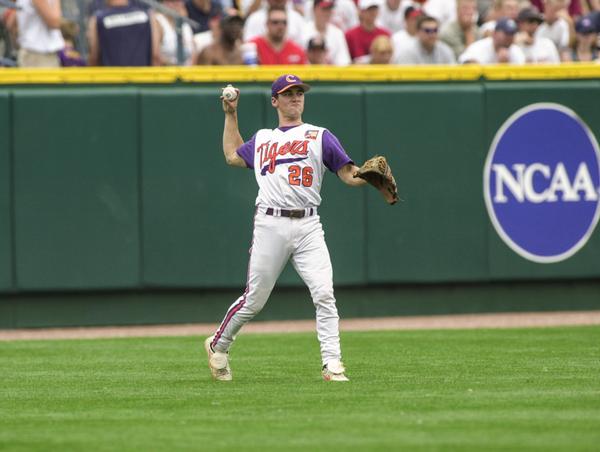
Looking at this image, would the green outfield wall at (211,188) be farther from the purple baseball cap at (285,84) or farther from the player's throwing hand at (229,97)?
the purple baseball cap at (285,84)

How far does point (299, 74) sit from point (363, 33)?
7.22ft

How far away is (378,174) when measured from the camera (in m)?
8.72

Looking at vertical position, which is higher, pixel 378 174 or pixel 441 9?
pixel 441 9

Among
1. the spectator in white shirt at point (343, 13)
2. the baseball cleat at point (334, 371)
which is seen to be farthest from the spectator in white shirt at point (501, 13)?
the baseball cleat at point (334, 371)

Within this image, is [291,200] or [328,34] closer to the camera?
[291,200]

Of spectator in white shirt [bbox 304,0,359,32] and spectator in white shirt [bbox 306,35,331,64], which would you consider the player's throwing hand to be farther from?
spectator in white shirt [bbox 304,0,359,32]

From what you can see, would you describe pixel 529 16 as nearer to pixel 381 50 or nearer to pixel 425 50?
pixel 425 50

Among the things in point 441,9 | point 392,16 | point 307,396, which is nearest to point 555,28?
point 441,9

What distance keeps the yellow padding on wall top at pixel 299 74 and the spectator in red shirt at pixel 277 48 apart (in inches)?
29.0

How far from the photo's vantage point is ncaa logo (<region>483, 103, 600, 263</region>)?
1449 cm

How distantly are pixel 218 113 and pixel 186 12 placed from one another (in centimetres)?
294

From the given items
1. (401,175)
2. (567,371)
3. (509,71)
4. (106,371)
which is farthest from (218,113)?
(567,371)

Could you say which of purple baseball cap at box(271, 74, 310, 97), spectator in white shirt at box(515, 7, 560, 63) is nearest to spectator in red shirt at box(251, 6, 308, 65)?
spectator in white shirt at box(515, 7, 560, 63)

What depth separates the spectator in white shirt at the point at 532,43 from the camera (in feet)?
51.9
